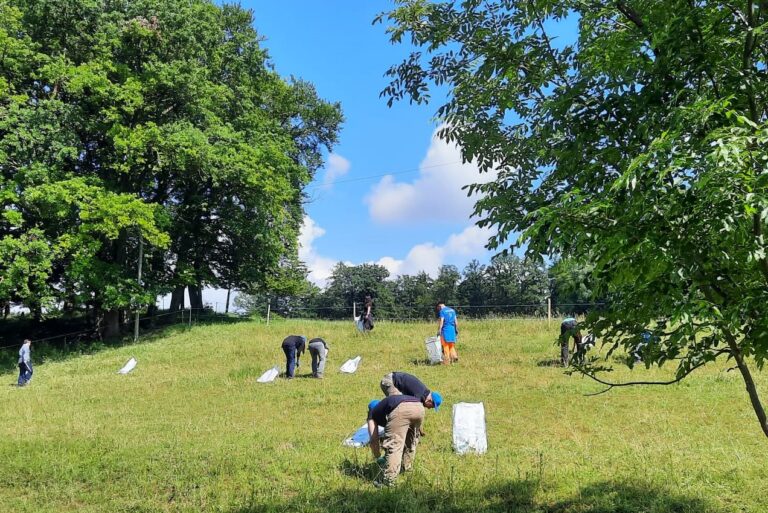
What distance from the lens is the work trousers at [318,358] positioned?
13.8m

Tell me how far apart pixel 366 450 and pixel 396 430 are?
4.86 feet

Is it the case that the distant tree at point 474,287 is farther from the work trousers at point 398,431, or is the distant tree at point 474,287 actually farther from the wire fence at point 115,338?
the work trousers at point 398,431

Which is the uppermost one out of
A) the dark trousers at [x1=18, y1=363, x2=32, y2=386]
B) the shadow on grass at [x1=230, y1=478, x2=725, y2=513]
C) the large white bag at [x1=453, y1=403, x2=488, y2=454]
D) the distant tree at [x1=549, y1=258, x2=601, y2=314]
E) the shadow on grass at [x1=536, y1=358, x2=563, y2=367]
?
the distant tree at [x1=549, y1=258, x2=601, y2=314]

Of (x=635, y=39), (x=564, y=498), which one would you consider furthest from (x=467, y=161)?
(x=564, y=498)

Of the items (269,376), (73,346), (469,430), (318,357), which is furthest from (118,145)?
(469,430)

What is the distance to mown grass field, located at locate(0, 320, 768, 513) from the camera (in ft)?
18.7

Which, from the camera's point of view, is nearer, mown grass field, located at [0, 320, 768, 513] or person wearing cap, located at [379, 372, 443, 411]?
mown grass field, located at [0, 320, 768, 513]

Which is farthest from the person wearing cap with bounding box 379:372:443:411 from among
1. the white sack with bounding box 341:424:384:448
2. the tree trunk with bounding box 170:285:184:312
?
the tree trunk with bounding box 170:285:184:312

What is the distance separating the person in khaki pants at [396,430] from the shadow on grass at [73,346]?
1830 centimetres

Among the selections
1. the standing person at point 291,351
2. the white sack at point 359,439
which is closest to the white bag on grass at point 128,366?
the standing person at point 291,351

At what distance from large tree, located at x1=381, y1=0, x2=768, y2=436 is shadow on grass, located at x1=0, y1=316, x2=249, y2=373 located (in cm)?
2144

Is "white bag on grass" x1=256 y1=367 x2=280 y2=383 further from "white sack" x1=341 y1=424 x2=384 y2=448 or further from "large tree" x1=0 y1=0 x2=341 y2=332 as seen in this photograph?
"large tree" x1=0 y1=0 x2=341 y2=332

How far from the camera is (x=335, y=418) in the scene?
9570 millimetres

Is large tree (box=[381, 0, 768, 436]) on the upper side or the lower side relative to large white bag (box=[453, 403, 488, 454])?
upper
